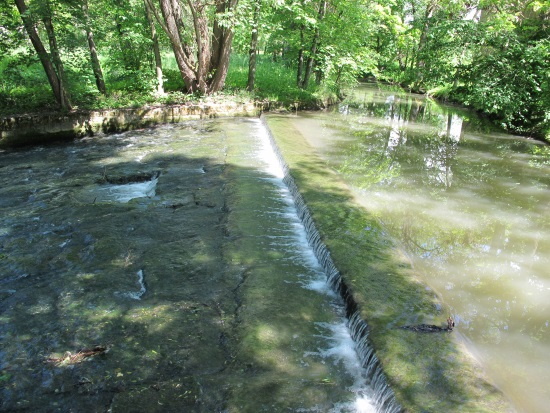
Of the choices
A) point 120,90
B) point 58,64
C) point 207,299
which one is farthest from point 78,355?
point 120,90

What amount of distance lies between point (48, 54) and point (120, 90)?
344 centimetres

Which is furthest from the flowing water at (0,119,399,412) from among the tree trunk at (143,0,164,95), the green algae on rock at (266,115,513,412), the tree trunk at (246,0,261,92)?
the tree trunk at (246,0,261,92)

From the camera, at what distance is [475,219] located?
581 centimetres

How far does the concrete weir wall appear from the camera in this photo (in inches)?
365

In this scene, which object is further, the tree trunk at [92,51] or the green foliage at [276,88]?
the green foliage at [276,88]

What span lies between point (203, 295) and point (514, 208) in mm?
5283

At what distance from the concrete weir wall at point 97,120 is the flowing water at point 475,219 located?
272 cm

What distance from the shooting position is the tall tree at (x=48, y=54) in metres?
8.85

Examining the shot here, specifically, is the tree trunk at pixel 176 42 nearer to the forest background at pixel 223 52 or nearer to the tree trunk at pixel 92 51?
the forest background at pixel 223 52

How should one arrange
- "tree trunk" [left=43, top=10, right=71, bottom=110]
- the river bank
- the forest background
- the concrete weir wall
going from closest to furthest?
the river bank < "tree trunk" [left=43, top=10, right=71, bottom=110] < the concrete weir wall < the forest background

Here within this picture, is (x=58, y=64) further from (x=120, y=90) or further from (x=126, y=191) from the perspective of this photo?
(x=126, y=191)

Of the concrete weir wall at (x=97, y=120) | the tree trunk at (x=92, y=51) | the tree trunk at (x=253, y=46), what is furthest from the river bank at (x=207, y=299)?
the tree trunk at (x=253, y=46)

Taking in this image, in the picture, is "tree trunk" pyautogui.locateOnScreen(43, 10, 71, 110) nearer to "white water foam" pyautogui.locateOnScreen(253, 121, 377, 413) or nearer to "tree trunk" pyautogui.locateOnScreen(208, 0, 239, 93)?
"tree trunk" pyautogui.locateOnScreen(208, 0, 239, 93)

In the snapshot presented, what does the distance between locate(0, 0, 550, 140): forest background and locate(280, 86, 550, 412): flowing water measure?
79.3 inches
